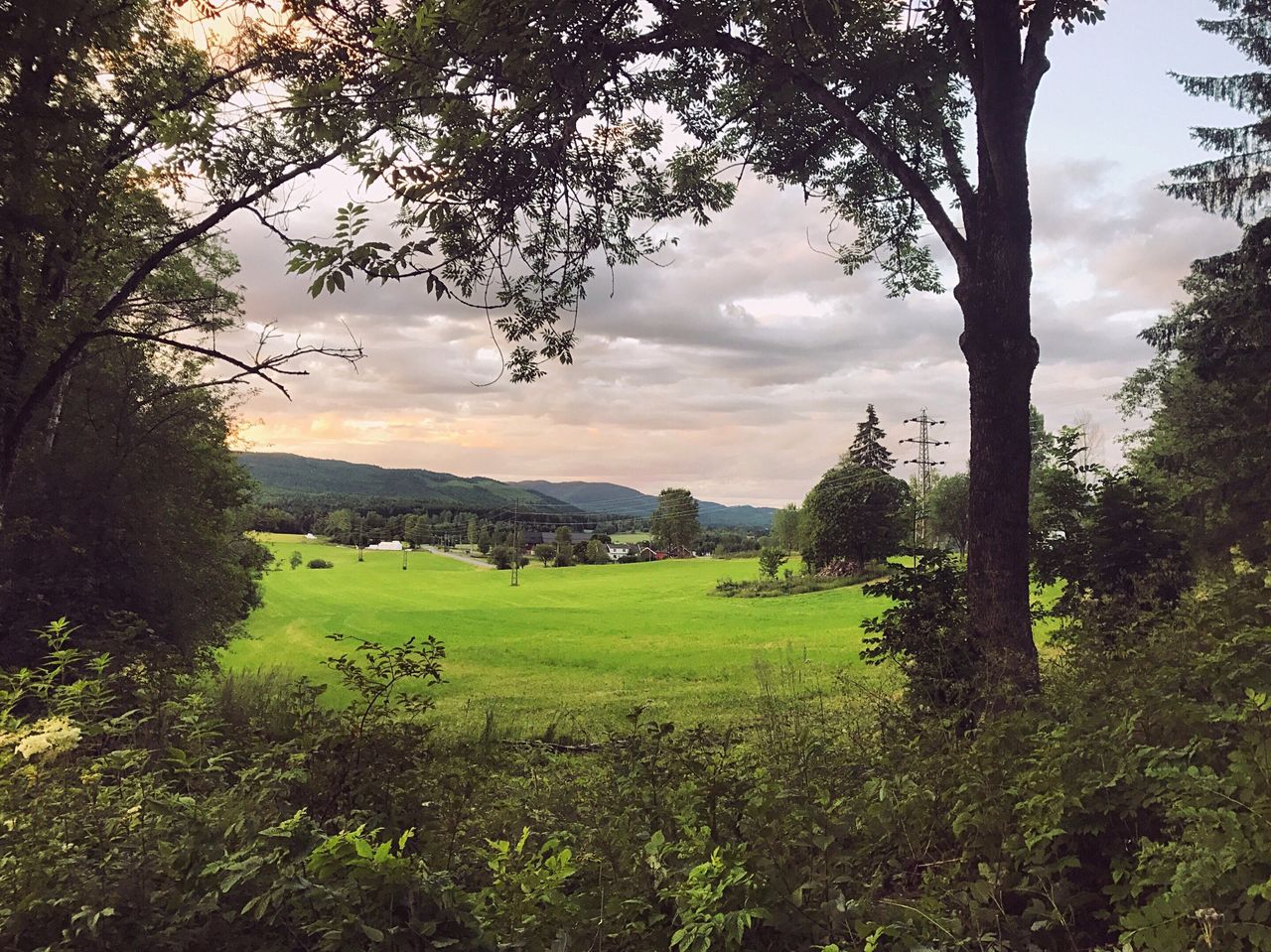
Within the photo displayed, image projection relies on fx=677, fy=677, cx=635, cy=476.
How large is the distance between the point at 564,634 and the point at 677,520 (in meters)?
70.7

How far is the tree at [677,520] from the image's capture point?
102250 millimetres

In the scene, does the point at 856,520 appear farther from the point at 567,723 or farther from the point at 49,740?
the point at 49,740

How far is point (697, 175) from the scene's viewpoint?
10.0 m

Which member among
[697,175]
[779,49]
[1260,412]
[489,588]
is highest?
[779,49]

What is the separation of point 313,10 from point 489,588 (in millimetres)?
51645

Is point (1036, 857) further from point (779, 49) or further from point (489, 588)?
point (489, 588)

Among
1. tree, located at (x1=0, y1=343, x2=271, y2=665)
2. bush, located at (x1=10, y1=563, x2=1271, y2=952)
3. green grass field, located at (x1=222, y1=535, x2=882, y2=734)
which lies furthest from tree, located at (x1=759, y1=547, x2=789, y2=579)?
bush, located at (x1=10, y1=563, x2=1271, y2=952)

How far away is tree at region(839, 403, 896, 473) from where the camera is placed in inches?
2486

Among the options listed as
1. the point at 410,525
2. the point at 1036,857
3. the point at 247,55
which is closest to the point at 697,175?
the point at 247,55

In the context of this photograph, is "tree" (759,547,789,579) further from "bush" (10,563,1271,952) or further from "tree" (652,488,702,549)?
"tree" (652,488,702,549)

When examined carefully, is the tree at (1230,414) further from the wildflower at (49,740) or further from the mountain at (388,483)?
the mountain at (388,483)

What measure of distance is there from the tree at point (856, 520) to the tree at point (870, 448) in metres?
15.4

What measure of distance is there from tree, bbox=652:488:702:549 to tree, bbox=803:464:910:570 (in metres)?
54.1

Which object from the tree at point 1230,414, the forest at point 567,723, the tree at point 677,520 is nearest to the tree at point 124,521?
the forest at point 567,723
